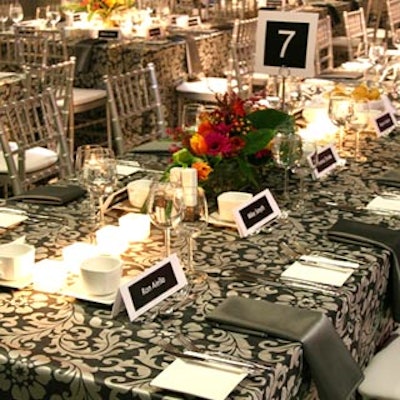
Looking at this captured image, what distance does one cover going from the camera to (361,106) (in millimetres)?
3336

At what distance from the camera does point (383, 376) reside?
218 centimetres

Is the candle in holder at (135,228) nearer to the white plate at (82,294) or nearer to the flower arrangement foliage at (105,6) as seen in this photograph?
the white plate at (82,294)

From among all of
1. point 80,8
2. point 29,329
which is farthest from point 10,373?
point 80,8

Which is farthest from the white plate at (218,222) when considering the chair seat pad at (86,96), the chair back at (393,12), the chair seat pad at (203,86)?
the chair back at (393,12)

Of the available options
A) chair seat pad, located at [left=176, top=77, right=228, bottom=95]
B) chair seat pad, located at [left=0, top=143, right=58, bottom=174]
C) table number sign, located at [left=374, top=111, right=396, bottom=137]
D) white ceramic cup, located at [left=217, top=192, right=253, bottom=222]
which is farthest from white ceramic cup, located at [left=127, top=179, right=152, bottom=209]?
chair seat pad, located at [left=176, top=77, right=228, bottom=95]

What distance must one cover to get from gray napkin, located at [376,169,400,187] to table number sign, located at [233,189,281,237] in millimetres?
462

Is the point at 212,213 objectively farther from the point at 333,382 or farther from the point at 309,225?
the point at 333,382

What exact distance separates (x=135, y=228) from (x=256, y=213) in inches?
13.7

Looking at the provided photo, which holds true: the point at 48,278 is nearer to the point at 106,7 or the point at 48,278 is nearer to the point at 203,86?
the point at 203,86

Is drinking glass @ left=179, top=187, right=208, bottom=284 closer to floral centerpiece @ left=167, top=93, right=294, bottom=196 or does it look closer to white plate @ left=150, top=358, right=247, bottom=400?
floral centerpiece @ left=167, top=93, right=294, bottom=196

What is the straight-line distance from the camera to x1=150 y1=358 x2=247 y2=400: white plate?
1527 mm

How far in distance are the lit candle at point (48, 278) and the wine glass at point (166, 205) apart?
252mm

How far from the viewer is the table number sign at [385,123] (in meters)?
3.37

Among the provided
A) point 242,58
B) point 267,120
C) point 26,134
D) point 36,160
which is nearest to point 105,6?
point 242,58
